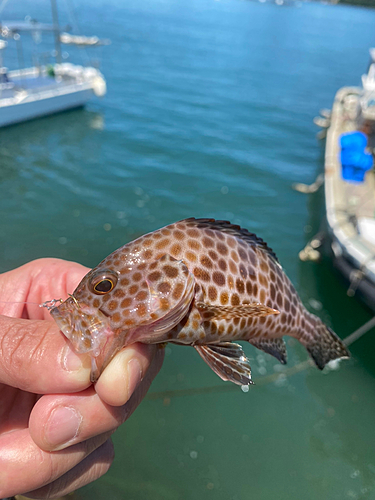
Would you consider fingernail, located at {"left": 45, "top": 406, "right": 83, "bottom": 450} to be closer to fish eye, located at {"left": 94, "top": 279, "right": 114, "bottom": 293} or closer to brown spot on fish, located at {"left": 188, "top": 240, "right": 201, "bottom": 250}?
fish eye, located at {"left": 94, "top": 279, "right": 114, "bottom": 293}

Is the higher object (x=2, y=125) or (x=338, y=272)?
(x=2, y=125)

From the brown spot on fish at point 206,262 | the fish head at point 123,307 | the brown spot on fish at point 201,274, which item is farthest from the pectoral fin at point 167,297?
the brown spot on fish at point 206,262

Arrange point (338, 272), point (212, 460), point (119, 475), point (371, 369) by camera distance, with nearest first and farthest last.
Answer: point (119, 475) → point (212, 460) → point (371, 369) → point (338, 272)

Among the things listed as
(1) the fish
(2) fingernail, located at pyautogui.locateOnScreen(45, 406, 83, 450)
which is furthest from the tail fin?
(2) fingernail, located at pyautogui.locateOnScreen(45, 406, 83, 450)

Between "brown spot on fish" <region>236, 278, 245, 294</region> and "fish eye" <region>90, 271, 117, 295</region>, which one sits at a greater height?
"fish eye" <region>90, 271, 117, 295</region>

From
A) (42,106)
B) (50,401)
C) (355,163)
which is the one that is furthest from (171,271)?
(42,106)

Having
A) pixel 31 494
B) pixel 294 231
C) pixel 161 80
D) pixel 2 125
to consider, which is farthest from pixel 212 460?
pixel 161 80

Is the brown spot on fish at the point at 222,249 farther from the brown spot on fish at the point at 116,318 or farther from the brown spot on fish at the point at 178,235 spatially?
the brown spot on fish at the point at 116,318

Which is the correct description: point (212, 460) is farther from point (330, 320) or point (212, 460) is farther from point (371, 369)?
point (330, 320)
